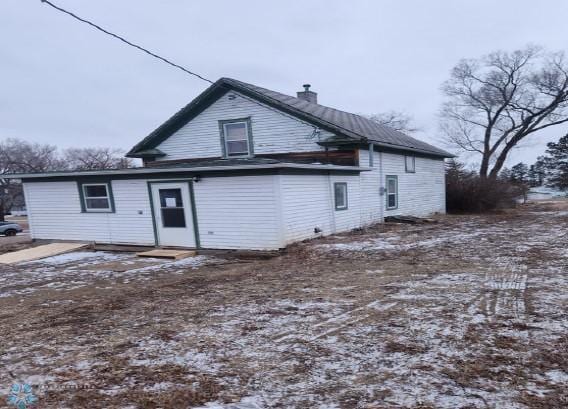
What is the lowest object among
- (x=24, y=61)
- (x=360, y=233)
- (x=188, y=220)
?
(x=360, y=233)

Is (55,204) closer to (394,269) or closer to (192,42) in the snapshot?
(192,42)

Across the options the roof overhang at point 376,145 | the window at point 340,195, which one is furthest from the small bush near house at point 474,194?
the window at point 340,195

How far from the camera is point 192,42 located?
12.3 metres

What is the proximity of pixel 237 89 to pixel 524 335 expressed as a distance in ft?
42.7

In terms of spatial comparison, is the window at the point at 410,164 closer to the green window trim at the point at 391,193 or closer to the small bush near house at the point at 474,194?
the green window trim at the point at 391,193

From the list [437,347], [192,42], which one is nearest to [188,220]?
[192,42]

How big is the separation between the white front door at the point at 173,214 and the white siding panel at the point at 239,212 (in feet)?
1.20

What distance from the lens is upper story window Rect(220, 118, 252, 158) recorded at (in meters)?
15.1

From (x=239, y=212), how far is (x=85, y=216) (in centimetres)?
565

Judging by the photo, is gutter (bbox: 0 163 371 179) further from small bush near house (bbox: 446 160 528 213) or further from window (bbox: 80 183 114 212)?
small bush near house (bbox: 446 160 528 213)

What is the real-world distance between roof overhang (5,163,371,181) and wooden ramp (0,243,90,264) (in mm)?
2188

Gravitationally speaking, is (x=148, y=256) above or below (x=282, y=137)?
below

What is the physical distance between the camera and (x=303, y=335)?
13.7ft

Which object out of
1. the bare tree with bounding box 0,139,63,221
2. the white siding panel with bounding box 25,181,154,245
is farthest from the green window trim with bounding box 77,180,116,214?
the bare tree with bounding box 0,139,63,221
